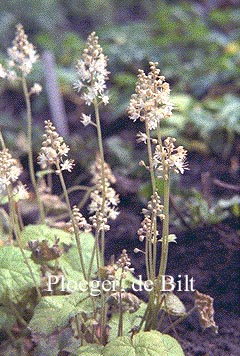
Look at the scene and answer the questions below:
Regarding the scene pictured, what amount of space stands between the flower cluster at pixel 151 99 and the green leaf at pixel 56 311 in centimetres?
59

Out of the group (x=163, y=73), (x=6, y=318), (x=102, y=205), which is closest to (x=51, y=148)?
(x=102, y=205)

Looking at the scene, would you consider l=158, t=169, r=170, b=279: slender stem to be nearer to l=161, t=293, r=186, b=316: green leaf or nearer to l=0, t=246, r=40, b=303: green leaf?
l=161, t=293, r=186, b=316: green leaf

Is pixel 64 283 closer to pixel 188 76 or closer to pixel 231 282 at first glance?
pixel 231 282

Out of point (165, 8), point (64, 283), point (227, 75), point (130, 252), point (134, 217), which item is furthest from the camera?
point (165, 8)

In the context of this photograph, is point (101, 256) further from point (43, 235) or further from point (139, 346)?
point (139, 346)

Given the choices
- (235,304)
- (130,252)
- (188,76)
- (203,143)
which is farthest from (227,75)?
(235,304)

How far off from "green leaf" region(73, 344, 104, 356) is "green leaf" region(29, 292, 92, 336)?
0.10 m

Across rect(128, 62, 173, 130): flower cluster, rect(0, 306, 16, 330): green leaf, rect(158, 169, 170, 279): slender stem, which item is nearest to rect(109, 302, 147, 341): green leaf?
rect(158, 169, 170, 279): slender stem

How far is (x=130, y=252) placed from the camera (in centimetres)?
273

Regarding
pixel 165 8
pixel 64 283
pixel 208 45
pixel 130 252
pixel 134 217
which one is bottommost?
pixel 64 283

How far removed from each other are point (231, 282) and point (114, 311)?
0.57 m

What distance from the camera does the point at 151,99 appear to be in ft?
5.51

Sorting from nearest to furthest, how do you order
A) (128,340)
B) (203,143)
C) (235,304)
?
(128,340) < (235,304) < (203,143)

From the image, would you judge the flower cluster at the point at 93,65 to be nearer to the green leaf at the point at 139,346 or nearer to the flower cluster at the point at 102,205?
the flower cluster at the point at 102,205
